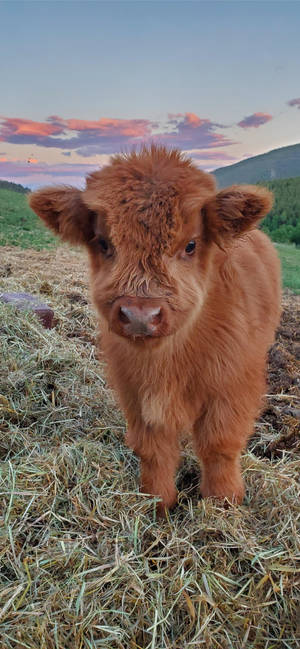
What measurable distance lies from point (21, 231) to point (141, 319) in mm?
15474

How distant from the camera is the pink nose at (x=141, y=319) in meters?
2.12

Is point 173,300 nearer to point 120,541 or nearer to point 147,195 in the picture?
point 147,195

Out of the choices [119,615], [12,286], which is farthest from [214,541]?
[12,286]

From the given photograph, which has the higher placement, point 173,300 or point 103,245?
point 103,245

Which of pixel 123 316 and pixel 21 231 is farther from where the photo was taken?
pixel 21 231

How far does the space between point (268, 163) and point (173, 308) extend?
106 feet

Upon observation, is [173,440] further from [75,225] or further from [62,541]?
[75,225]

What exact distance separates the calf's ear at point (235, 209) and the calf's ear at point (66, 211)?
67cm

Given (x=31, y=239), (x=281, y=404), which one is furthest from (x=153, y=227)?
(x=31, y=239)

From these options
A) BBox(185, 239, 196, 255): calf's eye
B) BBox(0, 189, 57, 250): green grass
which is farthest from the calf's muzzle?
BBox(0, 189, 57, 250): green grass

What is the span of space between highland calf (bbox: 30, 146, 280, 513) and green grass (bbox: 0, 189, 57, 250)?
6.60 metres

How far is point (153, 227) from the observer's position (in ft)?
7.35

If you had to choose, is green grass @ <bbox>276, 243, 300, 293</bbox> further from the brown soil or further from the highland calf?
the highland calf

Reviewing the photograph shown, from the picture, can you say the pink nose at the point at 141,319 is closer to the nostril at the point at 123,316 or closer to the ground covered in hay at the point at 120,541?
the nostril at the point at 123,316
